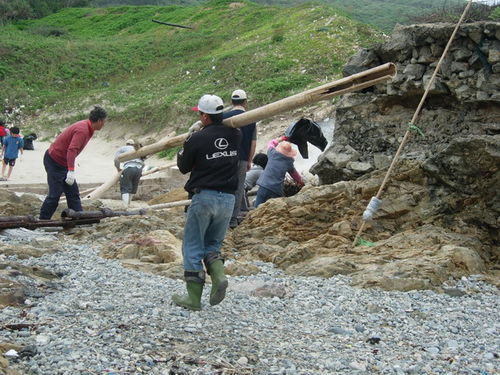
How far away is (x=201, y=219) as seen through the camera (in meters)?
5.95

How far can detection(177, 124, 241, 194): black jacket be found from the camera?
5938 mm

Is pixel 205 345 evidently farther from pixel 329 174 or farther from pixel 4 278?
pixel 329 174

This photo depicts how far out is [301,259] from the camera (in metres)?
7.92

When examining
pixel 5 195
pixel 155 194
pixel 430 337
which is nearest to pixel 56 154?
pixel 5 195

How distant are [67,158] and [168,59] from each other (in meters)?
26.8

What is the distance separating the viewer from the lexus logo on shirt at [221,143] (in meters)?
5.96

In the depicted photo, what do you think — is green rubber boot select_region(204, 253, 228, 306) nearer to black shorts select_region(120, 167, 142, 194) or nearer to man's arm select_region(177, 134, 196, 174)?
man's arm select_region(177, 134, 196, 174)

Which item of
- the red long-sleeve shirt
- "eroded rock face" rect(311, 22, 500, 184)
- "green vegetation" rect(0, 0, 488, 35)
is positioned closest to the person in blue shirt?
the red long-sleeve shirt

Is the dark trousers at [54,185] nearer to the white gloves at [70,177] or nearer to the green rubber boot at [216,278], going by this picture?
the white gloves at [70,177]

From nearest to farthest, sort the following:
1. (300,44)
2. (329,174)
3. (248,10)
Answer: (329,174), (300,44), (248,10)

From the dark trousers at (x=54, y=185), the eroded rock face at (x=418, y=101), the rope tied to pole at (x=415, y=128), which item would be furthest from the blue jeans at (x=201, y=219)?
the dark trousers at (x=54, y=185)

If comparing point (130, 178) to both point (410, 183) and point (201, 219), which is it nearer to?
point (410, 183)

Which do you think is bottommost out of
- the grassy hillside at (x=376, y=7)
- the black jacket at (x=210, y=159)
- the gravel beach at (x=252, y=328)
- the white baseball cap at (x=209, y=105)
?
the grassy hillside at (x=376, y=7)

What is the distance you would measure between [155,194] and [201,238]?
1132 centimetres
